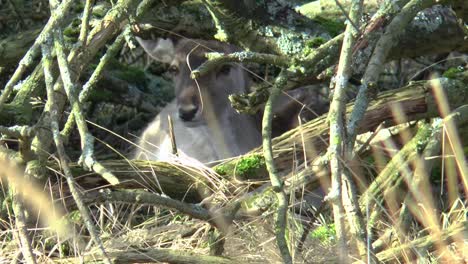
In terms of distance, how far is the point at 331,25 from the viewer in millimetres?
5301

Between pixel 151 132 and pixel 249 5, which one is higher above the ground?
pixel 249 5

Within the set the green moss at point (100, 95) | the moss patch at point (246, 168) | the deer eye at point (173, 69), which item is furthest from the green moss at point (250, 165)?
the deer eye at point (173, 69)

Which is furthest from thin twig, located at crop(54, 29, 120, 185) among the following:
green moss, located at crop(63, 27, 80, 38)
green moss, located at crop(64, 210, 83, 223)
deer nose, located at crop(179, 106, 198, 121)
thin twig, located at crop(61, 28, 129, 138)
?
deer nose, located at crop(179, 106, 198, 121)

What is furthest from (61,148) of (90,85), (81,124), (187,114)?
(187,114)

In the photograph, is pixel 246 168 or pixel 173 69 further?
pixel 173 69

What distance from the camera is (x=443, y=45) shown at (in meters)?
→ 5.29

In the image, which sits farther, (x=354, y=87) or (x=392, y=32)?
(x=354, y=87)

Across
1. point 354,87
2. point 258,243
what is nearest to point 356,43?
point 258,243

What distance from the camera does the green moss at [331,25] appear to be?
204 inches

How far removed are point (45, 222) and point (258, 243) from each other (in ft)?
3.05

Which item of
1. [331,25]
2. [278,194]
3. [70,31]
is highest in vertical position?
[70,31]

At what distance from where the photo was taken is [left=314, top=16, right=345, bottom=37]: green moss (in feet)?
17.0

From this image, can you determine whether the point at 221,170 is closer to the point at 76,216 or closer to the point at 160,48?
the point at 76,216

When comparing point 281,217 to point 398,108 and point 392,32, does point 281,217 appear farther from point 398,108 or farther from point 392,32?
point 398,108
